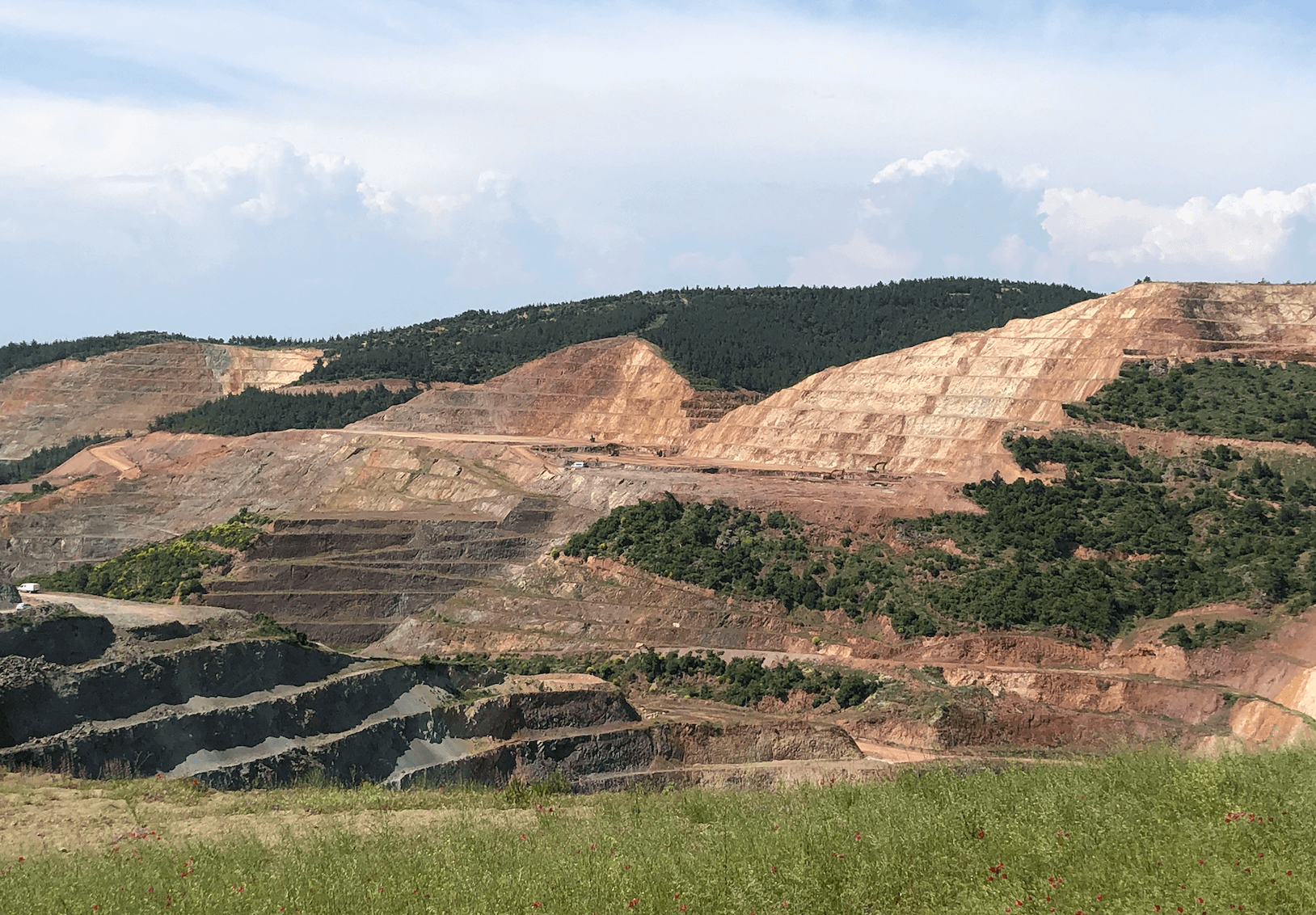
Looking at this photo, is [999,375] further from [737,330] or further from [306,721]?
[306,721]

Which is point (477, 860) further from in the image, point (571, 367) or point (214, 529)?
point (571, 367)

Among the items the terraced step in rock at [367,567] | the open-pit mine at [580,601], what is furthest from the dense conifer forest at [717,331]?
the terraced step in rock at [367,567]

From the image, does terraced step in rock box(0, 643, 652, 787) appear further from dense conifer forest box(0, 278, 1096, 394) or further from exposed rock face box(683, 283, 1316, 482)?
dense conifer forest box(0, 278, 1096, 394)

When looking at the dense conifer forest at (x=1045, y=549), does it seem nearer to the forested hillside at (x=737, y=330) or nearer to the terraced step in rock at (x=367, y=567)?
the terraced step in rock at (x=367, y=567)

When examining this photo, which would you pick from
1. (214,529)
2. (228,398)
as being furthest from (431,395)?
(214,529)

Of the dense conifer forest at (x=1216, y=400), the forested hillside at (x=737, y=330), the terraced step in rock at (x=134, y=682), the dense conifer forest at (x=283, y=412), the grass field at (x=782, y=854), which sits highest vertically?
the forested hillside at (x=737, y=330)

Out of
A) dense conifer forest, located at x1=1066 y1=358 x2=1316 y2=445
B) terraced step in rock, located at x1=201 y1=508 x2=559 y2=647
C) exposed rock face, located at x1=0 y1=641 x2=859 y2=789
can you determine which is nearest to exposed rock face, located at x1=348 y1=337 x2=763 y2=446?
terraced step in rock, located at x1=201 y1=508 x2=559 y2=647

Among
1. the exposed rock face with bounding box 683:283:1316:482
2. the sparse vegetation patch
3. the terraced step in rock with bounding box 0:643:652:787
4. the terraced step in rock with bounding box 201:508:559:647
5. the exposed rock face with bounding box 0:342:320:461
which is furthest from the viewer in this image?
the exposed rock face with bounding box 0:342:320:461
